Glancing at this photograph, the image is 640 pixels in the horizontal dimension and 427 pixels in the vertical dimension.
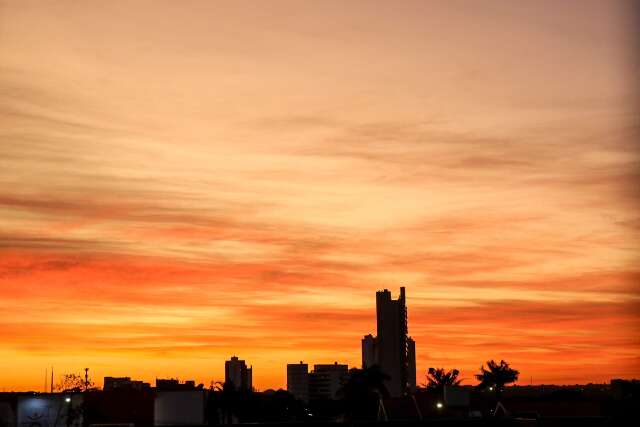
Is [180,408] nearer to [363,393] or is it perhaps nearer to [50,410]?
[50,410]

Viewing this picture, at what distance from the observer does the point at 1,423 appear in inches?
4589

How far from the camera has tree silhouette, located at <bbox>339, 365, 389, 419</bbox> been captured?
189 metres

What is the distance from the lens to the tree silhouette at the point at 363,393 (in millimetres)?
189100

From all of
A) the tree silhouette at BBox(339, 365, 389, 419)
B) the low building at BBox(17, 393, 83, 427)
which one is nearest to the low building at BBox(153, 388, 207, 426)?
the low building at BBox(17, 393, 83, 427)

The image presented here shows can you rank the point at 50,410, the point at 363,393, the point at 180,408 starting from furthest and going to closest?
1. the point at 363,393
2. the point at 50,410
3. the point at 180,408

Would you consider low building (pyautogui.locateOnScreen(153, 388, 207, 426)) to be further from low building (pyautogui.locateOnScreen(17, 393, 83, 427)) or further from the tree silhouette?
the tree silhouette

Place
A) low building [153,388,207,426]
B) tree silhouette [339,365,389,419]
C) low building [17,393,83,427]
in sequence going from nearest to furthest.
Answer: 1. low building [153,388,207,426]
2. low building [17,393,83,427]
3. tree silhouette [339,365,389,419]

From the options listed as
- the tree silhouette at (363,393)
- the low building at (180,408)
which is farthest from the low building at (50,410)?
the tree silhouette at (363,393)

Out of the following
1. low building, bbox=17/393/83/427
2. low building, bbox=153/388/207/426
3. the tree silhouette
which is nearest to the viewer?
low building, bbox=153/388/207/426

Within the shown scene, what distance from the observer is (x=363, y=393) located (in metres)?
190

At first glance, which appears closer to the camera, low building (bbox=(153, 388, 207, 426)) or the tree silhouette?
low building (bbox=(153, 388, 207, 426))

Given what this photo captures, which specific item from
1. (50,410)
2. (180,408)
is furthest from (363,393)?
(180,408)

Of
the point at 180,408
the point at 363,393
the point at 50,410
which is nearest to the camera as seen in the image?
the point at 180,408

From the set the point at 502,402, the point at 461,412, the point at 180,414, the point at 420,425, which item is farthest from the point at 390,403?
the point at 420,425
